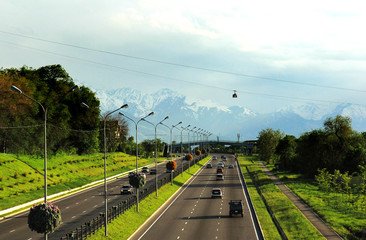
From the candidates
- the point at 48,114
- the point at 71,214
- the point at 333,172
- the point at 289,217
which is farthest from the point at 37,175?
the point at 333,172

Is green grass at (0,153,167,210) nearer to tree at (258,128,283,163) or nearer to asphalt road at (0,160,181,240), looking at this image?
asphalt road at (0,160,181,240)

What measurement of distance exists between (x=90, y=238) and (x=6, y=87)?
61.4m

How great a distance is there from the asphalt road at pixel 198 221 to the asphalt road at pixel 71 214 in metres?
7.17

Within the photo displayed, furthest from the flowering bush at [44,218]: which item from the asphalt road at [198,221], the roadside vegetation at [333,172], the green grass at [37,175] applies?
the green grass at [37,175]

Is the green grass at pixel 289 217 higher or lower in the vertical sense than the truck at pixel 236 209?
lower

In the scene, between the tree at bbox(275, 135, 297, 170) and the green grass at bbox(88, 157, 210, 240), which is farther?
the tree at bbox(275, 135, 297, 170)

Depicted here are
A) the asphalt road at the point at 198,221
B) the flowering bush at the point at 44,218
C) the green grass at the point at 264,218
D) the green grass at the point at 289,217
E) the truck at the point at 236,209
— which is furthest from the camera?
the truck at the point at 236,209

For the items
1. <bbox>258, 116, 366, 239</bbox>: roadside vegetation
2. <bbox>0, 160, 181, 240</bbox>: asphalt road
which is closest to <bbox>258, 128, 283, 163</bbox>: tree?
<bbox>258, 116, 366, 239</bbox>: roadside vegetation

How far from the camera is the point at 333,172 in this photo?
119m

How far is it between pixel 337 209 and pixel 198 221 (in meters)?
23.2

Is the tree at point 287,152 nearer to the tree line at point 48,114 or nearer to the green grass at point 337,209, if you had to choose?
the green grass at point 337,209

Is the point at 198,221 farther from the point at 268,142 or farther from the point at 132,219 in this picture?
the point at 268,142

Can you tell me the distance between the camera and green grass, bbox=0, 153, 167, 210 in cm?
7850

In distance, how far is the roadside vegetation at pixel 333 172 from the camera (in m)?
66.2
